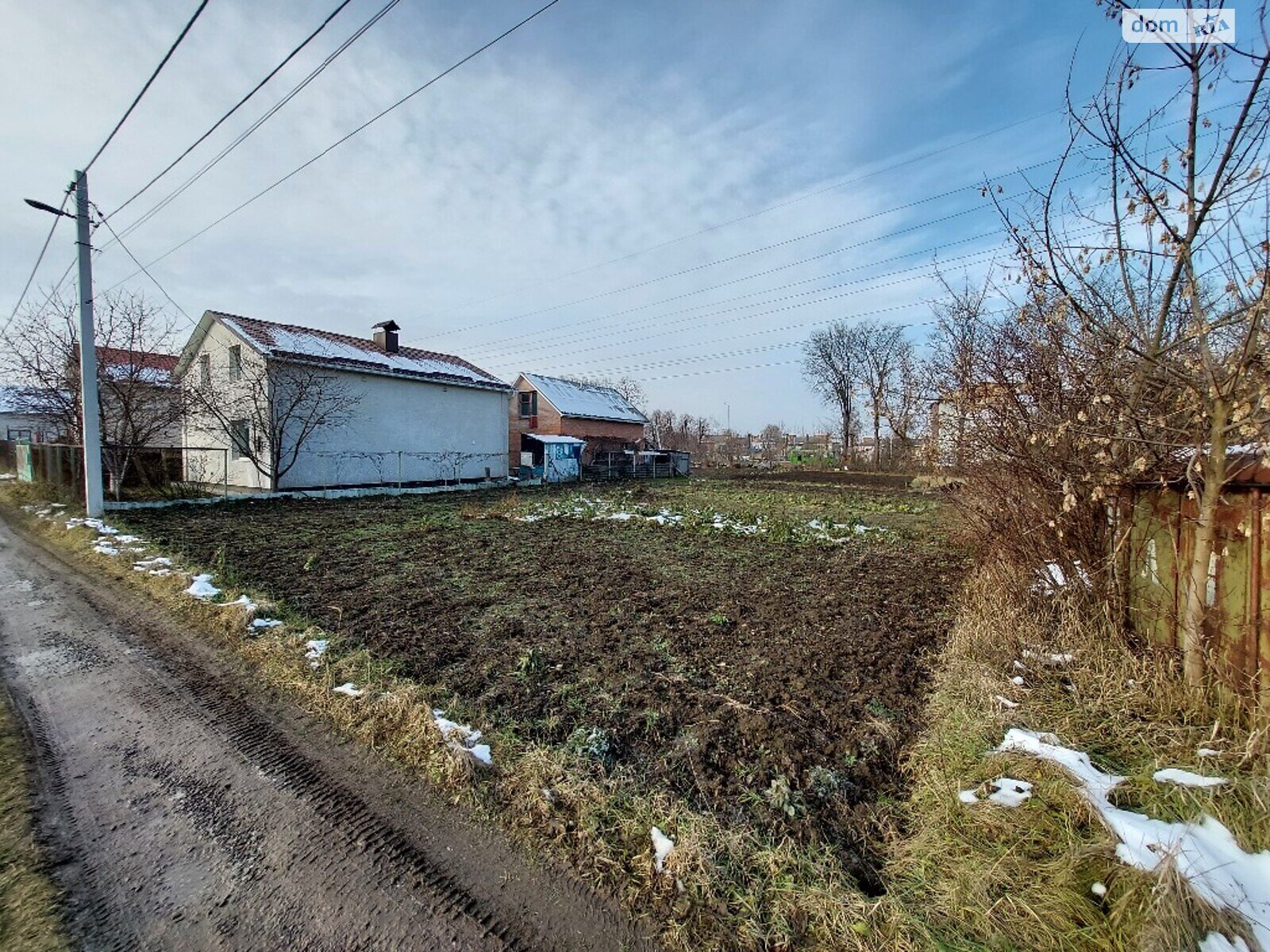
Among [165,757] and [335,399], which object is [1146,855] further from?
[335,399]

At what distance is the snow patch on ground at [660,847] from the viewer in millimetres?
2037

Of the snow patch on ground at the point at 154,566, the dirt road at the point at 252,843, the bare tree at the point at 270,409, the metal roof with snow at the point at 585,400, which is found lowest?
the dirt road at the point at 252,843

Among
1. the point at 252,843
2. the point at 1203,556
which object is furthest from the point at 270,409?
the point at 1203,556

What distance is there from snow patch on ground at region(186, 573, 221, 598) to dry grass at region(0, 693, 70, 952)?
9.11 ft

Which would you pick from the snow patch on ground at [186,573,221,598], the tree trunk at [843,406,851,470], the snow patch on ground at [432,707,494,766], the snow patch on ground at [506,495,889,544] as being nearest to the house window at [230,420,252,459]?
the snow patch on ground at [506,495,889,544]

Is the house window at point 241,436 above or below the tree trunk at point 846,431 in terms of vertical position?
below

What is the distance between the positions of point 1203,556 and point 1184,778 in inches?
41.6

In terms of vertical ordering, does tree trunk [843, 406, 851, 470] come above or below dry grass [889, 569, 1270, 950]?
above

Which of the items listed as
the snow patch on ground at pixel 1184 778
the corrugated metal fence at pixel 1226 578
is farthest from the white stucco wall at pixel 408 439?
the snow patch on ground at pixel 1184 778

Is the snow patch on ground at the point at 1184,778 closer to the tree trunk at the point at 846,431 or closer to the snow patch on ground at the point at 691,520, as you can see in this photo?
the snow patch on ground at the point at 691,520

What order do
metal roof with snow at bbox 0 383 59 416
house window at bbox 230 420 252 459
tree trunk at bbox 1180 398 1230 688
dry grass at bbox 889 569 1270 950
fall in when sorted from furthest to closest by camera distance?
house window at bbox 230 420 252 459 → metal roof with snow at bbox 0 383 59 416 → tree trunk at bbox 1180 398 1230 688 → dry grass at bbox 889 569 1270 950

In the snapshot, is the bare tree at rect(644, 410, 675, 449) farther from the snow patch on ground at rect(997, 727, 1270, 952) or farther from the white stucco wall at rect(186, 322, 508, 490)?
the snow patch on ground at rect(997, 727, 1270, 952)

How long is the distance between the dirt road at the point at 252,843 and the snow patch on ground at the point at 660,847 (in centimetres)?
24

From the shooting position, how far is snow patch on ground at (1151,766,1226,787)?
1.97 m
